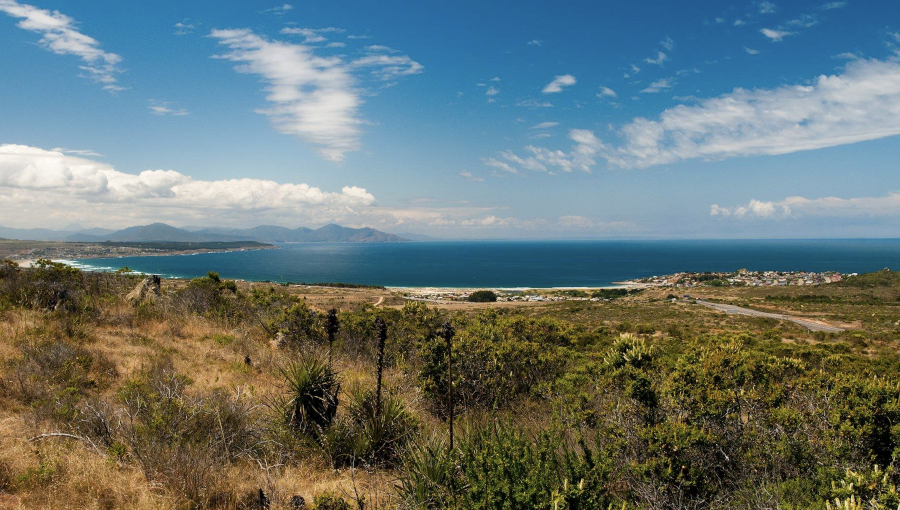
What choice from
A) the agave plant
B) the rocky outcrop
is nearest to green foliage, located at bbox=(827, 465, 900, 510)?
the agave plant

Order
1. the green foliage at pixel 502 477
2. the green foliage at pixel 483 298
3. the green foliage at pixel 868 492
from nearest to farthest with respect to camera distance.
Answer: the green foliage at pixel 868 492 < the green foliage at pixel 502 477 < the green foliage at pixel 483 298

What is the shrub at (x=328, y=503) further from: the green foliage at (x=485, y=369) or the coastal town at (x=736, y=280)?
the coastal town at (x=736, y=280)

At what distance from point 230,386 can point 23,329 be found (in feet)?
14.8

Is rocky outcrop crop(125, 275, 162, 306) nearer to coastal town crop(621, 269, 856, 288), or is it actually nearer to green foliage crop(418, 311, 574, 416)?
green foliage crop(418, 311, 574, 416)

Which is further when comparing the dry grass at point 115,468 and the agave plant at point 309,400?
the agave plant at point 309,400

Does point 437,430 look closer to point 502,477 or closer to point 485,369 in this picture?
point 502,477

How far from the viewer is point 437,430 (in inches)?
200

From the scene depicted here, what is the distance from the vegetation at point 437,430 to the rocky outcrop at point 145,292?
365 cm

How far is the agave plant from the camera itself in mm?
5219

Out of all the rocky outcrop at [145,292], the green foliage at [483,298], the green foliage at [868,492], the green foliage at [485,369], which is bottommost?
the green foliage at [483,298]

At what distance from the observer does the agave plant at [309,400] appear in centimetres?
522

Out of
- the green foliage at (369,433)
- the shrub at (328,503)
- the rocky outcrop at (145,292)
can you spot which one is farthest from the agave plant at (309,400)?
the rocky outcrop at (145,292)

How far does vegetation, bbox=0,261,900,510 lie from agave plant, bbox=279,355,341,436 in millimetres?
22

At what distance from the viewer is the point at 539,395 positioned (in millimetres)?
7594
